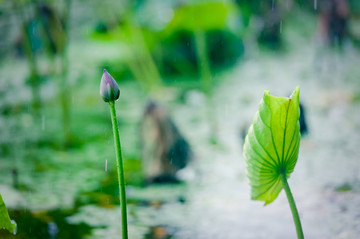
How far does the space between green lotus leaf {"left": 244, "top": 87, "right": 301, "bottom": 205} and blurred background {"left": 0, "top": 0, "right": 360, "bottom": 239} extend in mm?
282

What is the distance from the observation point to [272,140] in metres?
0.67

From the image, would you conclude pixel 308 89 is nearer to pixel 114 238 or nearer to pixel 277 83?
pixel 277 83

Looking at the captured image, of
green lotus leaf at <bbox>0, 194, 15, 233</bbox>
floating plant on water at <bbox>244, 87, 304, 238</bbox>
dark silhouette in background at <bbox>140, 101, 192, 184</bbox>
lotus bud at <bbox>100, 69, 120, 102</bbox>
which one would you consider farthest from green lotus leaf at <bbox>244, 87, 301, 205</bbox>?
dark silhouette in background at <bbox>140, 101, 192, 184</bbox>

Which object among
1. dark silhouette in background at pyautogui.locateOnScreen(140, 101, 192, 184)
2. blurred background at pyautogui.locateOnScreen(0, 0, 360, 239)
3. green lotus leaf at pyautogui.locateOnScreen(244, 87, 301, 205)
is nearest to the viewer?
green lotus leaf at pyautogui.locateOnScreen(244, 87, 301, 205)

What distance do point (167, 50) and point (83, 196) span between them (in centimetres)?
174

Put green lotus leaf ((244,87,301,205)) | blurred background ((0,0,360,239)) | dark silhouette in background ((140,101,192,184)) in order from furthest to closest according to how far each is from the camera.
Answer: dark silhouette in background ((140,101,192,184)), blurred background ((0,0,360,239)), green lotus leaf ((244,87,301,205))

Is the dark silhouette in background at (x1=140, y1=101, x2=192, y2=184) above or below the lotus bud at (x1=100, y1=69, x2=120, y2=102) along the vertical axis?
above

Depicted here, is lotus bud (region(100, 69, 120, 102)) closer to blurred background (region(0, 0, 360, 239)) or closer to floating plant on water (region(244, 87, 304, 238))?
floating plant on water (region(244, 87, 304, 238))

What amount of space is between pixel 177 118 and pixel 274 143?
52.5 inches

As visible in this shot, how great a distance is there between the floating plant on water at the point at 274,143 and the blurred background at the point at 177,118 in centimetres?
27

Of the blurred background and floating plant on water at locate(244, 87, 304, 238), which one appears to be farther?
the blurred background

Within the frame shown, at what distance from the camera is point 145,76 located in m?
2.64

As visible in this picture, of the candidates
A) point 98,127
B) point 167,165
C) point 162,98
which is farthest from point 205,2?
point 167,165

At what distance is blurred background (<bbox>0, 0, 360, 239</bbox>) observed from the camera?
106 cm
